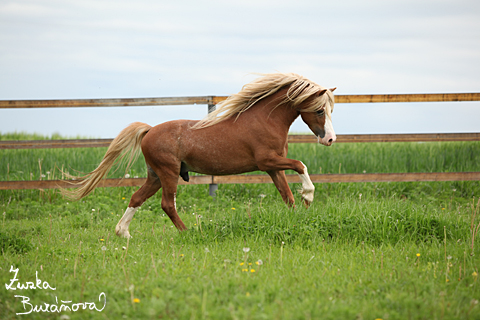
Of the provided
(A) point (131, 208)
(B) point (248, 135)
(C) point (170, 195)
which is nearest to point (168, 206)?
(C) point (170, 195)

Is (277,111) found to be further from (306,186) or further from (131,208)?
(131,208)

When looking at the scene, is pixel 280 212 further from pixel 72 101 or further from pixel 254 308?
pixel 72 101

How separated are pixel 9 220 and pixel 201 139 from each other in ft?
11.8

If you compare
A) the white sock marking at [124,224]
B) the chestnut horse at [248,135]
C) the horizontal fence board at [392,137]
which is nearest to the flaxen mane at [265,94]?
the chestnut horse at [248,135]

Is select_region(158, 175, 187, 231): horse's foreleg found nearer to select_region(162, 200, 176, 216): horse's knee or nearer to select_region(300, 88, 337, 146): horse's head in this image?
select_region(162, 200, 176, 216): horse's knee

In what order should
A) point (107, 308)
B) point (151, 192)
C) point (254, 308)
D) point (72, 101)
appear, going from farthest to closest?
1. point (72, 101)
2. point (151, 192)
3. point (107, 308)
4. point (254, 308)

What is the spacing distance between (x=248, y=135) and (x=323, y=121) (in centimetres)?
84

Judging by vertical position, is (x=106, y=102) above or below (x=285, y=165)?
above

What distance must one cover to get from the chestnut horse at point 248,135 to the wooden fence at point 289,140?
1.93m

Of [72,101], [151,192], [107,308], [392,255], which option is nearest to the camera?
[107,308]

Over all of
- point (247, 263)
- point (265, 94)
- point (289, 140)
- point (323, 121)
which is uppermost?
point (265, 94)

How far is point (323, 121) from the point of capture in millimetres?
4582

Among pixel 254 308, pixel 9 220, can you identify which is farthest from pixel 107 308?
pixel 9 220

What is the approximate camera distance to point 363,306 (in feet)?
9.17
